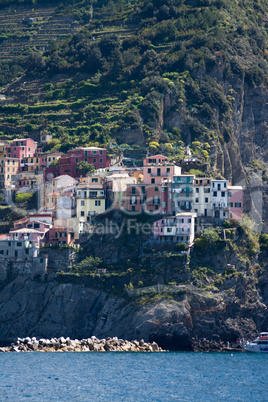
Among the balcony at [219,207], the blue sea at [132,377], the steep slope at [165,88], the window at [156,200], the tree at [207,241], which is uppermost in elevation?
the steep slope at [165,88]

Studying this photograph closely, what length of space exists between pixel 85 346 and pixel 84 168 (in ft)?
107

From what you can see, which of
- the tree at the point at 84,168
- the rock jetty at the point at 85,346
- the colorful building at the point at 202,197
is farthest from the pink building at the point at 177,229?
the tree at the point at 84,168

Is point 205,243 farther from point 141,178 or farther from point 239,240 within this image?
point 141,178

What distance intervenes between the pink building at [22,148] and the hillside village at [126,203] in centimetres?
1162

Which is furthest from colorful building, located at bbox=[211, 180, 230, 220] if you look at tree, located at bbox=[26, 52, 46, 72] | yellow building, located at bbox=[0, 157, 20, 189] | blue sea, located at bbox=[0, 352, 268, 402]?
tree, located at bbox=[26, 52, 46, 72]

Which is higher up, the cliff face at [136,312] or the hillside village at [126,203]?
the hillside village at [126,203]

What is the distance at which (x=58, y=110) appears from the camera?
6368 inches

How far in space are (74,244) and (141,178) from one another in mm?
14321

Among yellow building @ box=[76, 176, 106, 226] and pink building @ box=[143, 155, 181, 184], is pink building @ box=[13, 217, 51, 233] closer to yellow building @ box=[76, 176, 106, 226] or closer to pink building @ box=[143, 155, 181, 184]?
yellow building @ box=[76, 176, 106, 226]

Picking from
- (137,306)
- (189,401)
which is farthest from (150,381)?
(137,306)

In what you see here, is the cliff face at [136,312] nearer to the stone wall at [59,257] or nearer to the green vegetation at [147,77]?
the stone wall at [59,257]

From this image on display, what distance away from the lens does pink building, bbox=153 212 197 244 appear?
4715 inches

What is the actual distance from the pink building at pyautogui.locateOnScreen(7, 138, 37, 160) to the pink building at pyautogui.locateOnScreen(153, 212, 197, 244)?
34.7 metres

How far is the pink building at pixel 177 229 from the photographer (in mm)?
119750
